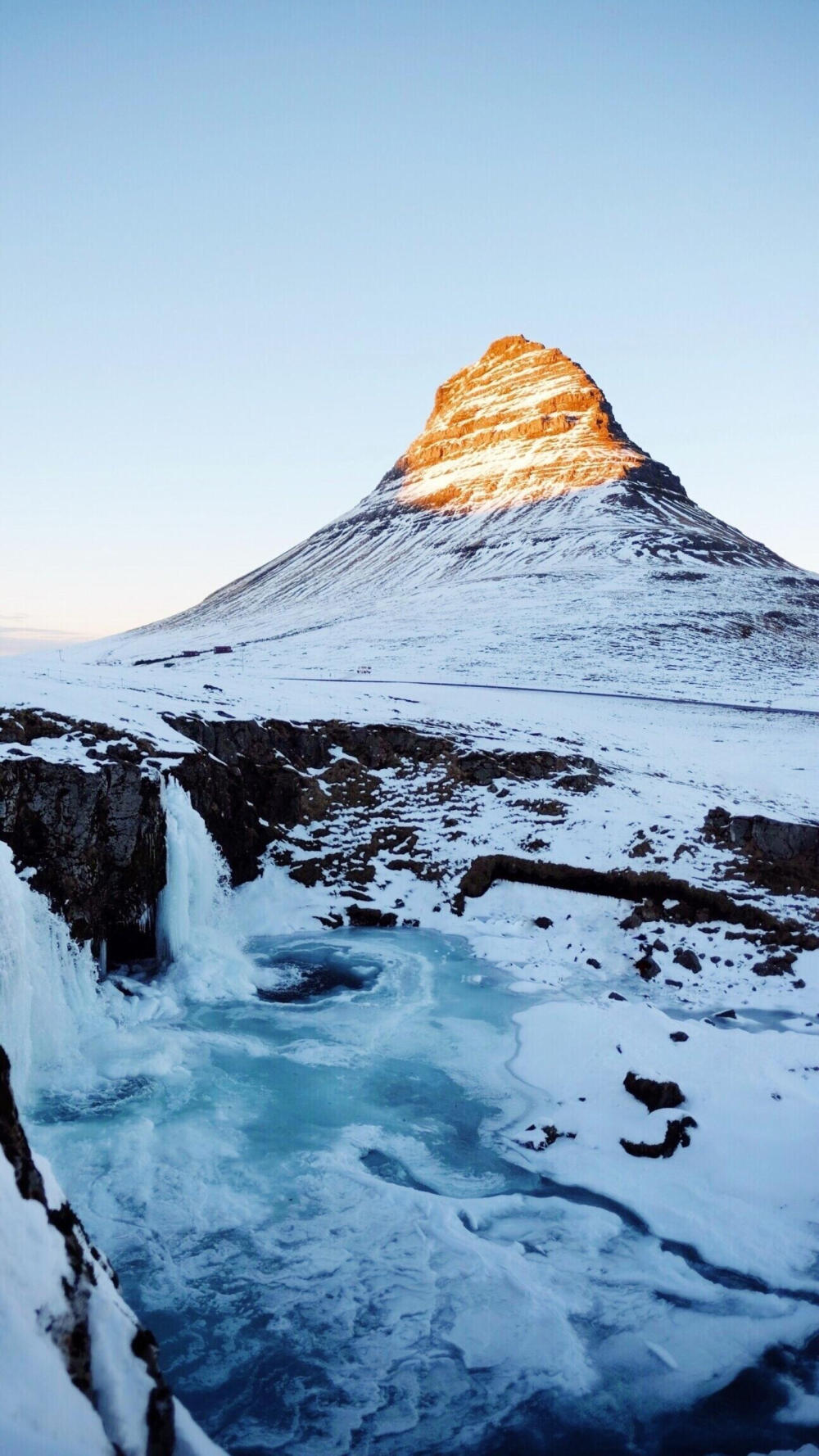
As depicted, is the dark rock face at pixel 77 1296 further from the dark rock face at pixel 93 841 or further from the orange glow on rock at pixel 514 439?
the orange glow on rock at pixel 514 439

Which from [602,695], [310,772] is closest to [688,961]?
[310,772]

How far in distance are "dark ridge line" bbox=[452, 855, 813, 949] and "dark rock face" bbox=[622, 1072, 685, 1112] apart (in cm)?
629

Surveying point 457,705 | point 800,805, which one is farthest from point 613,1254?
point 457,705

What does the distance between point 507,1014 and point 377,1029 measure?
7.21 feet

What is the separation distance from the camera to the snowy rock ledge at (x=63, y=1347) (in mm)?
3111

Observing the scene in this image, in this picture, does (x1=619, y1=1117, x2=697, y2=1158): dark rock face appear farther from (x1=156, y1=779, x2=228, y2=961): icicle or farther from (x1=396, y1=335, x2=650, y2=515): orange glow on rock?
(x1=396, y1=335, x2=650, y2=515): orange glow on rock

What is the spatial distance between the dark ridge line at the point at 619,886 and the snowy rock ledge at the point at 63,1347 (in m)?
13.7

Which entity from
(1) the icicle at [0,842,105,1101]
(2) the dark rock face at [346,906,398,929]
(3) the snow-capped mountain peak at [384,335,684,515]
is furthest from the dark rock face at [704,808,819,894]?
(3) the snow-capped mountain peak at [384,335,684,515]

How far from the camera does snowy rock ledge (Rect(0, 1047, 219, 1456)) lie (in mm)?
3111

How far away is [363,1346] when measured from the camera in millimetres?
6574

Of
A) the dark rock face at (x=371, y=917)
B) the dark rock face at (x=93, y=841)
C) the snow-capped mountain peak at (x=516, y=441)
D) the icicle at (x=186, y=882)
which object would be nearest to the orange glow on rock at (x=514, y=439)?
the snow-capped mountain peak at (x=516, y=441)

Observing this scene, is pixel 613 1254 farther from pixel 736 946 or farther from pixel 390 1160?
pixel 736 946

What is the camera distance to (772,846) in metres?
18.1

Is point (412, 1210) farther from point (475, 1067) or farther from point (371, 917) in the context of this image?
point (371, 917)
